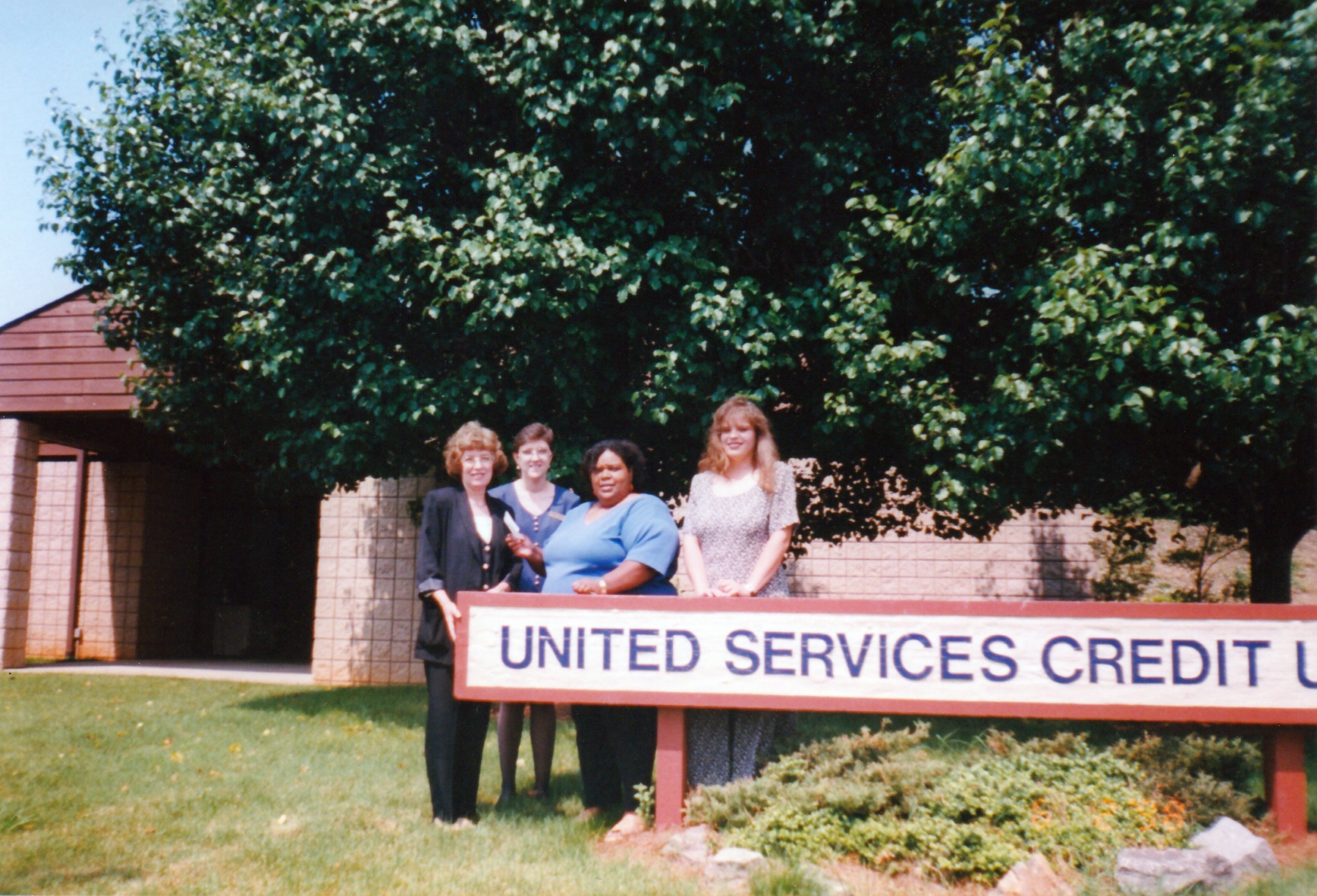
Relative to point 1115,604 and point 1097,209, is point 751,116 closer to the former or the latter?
point 1097,209

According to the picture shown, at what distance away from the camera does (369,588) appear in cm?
972

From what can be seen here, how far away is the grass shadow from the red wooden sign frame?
3.34m

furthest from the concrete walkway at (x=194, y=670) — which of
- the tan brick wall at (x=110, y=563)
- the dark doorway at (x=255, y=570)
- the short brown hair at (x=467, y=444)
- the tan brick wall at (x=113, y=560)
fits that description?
the short brown hair at (x=467, y=444)

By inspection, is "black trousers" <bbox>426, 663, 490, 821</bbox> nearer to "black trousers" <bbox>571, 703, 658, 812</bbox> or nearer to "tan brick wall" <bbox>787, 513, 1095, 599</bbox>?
"black trousers" <bbox>571, 703, 658, 812</bbox>

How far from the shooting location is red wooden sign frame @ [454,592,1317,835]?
145 inches

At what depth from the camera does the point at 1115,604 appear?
377 centimetres

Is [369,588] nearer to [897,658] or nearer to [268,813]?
[268,813]

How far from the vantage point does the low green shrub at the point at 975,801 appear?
349 cm

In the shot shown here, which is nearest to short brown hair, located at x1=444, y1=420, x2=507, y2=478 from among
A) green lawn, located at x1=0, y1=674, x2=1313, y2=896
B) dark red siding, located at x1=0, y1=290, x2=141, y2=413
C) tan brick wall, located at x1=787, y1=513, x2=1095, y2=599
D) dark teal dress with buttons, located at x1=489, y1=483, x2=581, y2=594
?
dark teal dress with buttons, located at x1=489, y1=483, x2=581, y2=594

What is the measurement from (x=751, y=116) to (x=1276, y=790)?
460 centimetres

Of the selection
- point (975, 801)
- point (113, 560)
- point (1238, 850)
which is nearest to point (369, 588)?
point (113, 560)

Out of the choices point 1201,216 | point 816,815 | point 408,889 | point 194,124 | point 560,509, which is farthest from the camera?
point 194,124

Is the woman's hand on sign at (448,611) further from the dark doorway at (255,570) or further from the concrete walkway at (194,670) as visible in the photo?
the dark doorway at (255,570)

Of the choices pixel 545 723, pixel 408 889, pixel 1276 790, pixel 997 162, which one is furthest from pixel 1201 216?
pixel 408 889
